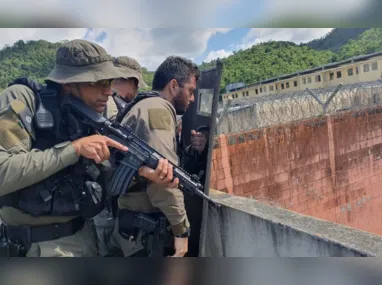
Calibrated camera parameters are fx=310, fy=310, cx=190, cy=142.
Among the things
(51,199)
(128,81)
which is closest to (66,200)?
(51,199)

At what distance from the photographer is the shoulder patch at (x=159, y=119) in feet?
5.84

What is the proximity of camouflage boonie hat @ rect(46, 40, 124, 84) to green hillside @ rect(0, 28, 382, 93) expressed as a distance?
7 centimetres

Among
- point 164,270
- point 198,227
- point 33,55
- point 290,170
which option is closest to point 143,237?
point 164,270

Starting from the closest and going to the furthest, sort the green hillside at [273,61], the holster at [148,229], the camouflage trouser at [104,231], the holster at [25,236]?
the holster at [25,236]
the holster at [148,229]
the camouflage trouser at [104,231]
the green hillside at [273,61]

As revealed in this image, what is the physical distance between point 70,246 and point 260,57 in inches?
435

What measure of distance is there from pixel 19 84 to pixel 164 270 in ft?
4.13

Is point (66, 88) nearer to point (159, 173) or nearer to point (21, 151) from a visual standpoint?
point (21, 151)

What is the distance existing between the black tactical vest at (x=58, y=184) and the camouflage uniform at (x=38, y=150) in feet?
0.17

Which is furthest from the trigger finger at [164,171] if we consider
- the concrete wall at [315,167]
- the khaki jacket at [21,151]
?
the concrete wall at [315,167]

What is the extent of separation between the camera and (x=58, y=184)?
1687 millimetres

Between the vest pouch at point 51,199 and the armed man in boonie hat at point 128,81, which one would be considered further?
the armed man in boonie hat at point 128,81

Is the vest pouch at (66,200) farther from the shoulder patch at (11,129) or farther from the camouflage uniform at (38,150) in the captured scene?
the shoulder patch at (11,129)

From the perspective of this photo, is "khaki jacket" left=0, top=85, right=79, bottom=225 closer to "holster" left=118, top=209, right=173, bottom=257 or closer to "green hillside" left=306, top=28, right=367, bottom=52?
"holster" left=118, top=209, right=173, bottom=257

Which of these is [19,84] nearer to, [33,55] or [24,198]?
[33,55]
